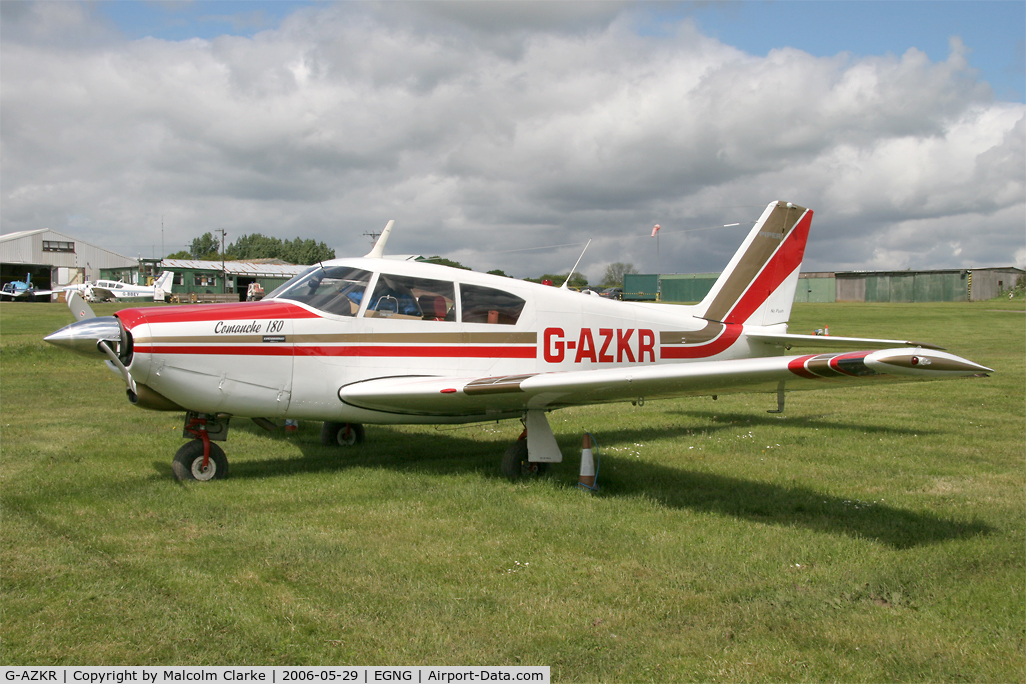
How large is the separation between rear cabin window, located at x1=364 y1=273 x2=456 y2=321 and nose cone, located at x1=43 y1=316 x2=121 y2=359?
2.26 m

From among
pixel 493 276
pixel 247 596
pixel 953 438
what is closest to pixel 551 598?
pixel 247 596

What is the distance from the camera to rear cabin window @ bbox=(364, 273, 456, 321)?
7.38 metres

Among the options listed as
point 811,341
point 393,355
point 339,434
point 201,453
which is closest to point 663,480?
point 393,355

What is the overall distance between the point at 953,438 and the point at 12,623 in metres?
9.95

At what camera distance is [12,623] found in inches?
153

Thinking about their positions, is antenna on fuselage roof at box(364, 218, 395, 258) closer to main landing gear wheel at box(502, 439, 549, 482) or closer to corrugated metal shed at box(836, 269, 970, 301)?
main landing gear wheel at box(502, 439, 549, 482)

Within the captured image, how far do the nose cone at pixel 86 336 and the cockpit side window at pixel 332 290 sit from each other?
1633mm

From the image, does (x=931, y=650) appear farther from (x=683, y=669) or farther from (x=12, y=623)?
(x=12, y=623)

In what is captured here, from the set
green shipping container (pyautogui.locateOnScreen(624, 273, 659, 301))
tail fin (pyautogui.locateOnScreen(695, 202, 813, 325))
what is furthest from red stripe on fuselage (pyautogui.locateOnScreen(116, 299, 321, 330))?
green shipping container (pyautogui.locateOnScreen(624, 273, 659, 301))

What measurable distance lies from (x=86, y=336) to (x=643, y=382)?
15.2 feet

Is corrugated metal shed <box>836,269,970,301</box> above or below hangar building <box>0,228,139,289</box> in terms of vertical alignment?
below
